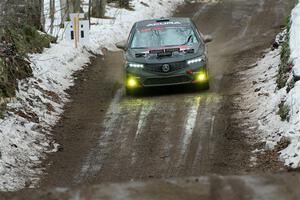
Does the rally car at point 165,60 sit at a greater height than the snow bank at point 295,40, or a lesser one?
lesser

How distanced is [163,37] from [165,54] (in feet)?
2.71

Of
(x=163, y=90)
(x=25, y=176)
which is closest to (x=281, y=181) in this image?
(x=25, y=176)

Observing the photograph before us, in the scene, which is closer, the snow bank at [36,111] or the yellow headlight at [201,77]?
the snow bank at [36,111]

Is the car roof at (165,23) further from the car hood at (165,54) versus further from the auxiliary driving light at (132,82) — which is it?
the auxiliary driving light at (132,82)

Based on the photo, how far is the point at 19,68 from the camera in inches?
589

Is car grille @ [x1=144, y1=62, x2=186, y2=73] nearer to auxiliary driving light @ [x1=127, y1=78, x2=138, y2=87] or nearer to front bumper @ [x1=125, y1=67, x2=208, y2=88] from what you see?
front bumper @ [x1=125, y1=67, x2=208, y2=88]

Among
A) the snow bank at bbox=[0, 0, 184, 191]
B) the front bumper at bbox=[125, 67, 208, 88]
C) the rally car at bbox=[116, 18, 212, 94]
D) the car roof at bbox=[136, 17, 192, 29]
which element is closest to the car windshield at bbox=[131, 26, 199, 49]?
the rally car at bbox=[116, 18, 212, 94]

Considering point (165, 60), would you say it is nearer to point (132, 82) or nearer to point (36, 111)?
point (132, 82)

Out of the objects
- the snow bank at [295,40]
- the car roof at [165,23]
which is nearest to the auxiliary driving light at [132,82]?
the car roof at [165,23]

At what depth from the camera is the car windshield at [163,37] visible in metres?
15.5

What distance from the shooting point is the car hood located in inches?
587

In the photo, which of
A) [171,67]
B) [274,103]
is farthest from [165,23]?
[274,103]

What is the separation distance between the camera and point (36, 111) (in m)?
13.5

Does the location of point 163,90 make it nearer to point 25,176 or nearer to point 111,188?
point 25,176
